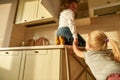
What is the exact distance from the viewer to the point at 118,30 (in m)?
2.28

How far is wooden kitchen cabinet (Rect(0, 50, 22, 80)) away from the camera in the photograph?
6.50ft

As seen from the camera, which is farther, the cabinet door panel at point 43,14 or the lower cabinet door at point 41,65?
the cabinet door panel at point 43,14

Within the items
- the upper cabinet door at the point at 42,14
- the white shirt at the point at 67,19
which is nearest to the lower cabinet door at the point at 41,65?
the white shirt at the point at 67,19

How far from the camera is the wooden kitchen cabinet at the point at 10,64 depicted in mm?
1980

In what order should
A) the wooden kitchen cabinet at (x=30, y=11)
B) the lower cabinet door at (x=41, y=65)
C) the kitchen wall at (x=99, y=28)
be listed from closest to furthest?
1. the lower cabinet door at (x=41, y=65)
2. the kitchen wall at (x=99, y=28)
3. the wooden kitchen cabinet at (x=30, y=11)

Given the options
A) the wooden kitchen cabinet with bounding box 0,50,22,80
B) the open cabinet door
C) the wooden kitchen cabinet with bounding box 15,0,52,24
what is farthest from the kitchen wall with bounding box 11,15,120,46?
the wooden kitchen cabinet with bounding box 0,50,22,80

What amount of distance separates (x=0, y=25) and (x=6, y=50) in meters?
0.64

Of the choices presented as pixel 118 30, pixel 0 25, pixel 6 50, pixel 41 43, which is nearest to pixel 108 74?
pixel 118 30

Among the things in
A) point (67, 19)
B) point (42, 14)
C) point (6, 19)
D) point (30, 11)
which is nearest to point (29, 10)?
point (30, 11)

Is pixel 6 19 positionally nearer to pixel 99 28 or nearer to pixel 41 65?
pixel 41 65

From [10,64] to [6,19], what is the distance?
85cm

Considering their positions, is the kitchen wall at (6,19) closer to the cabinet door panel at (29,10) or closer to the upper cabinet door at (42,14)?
the cabinet door panel at (29,10)

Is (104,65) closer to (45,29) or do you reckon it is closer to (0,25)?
(45,29)

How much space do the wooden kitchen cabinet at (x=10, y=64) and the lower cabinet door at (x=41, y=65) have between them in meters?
0.09
